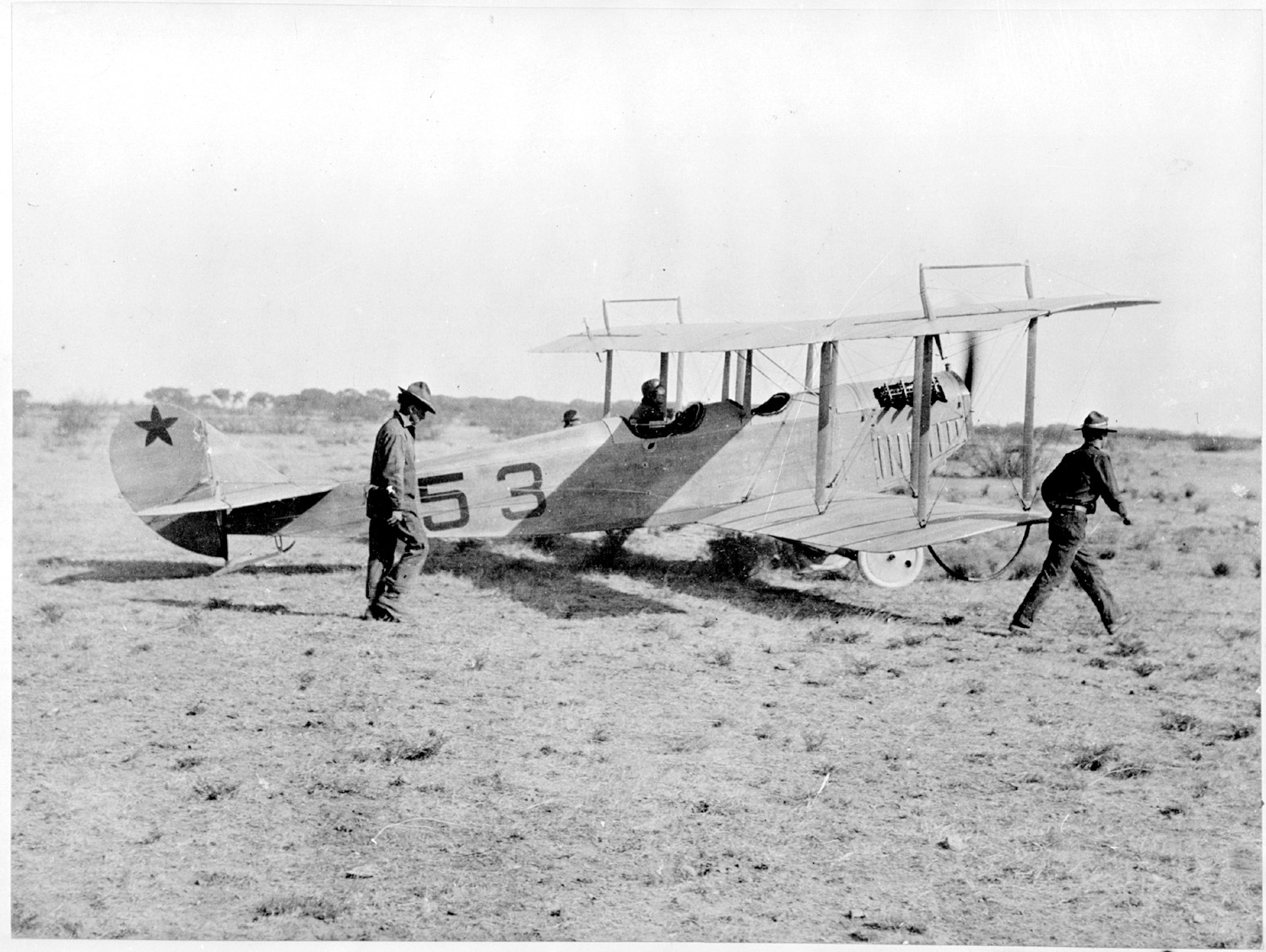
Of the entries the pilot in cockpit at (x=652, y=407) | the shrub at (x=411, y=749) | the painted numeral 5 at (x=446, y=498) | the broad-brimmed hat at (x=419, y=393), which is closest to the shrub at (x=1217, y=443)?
the pilot in cockpit at (x=652, y=407)

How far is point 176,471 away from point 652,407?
4155mm

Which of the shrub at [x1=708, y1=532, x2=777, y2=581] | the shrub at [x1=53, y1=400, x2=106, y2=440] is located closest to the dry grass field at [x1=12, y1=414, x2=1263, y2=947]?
the shrub at [x1=708, y1=532, x2=777, y2=581]

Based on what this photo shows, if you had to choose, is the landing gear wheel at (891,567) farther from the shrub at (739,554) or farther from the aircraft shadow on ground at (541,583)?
the aircraft shadow on ground at (541,583)

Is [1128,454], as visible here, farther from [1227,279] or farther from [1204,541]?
[1227,279]

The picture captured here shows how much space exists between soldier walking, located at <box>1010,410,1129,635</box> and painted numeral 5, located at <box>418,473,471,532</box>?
471cm

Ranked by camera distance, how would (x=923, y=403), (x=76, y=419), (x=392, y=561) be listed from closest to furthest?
(x=392, y=561)
(x=923, y=403)
(x=76, y=419)

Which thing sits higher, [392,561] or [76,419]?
[76,419]

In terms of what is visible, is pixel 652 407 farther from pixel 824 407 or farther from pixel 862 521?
pixel 862 521

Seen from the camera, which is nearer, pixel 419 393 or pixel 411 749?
pixel 411 749

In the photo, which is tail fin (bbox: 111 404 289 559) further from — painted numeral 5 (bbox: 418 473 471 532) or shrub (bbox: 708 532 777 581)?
shrub (bbox: 708 532 777 581)

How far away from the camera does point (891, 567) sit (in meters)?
8.24

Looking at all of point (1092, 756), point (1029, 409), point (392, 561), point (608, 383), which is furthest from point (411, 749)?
point (608, 383)

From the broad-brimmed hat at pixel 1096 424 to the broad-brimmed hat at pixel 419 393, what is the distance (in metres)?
5.02

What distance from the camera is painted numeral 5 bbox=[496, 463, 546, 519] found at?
843 centimetres
